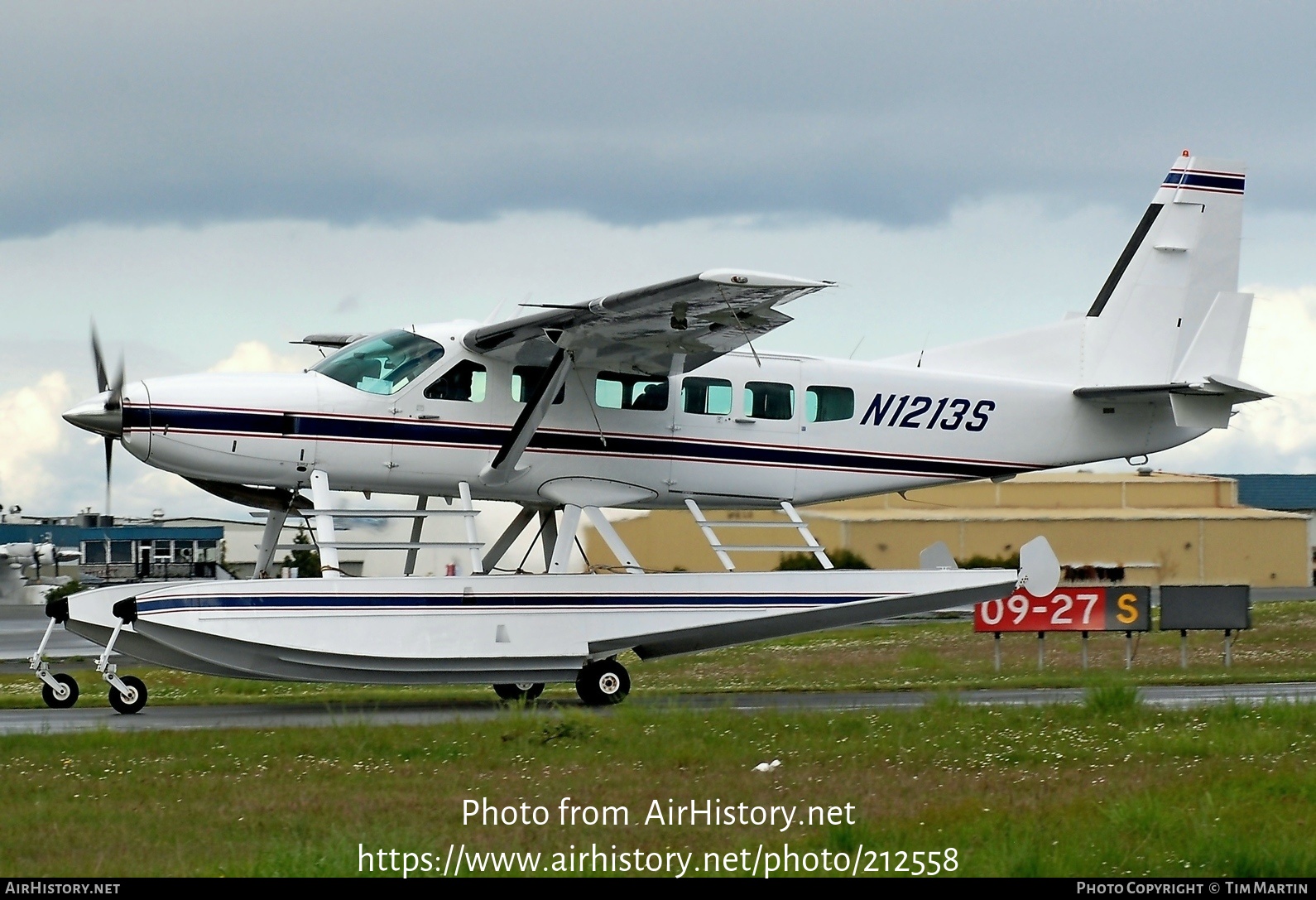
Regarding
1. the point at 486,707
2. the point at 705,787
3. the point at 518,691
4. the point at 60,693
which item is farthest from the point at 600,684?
the point at 705,787

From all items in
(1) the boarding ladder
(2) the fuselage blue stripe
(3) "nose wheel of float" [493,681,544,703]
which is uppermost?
(2) the fuselage blue stripe

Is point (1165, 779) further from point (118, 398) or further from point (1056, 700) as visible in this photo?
point (118, 398)

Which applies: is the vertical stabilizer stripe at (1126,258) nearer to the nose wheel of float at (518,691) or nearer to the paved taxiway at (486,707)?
the paved taxiway at (486,707)

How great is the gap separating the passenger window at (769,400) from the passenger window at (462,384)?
341 cm

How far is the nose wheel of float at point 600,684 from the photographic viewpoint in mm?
16922

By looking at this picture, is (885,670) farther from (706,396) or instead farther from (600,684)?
(600,684)

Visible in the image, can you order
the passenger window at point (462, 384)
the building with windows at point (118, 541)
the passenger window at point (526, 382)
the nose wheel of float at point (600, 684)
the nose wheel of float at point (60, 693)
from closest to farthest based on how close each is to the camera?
the nose wheel of float at point (60, 693) → the nose wheel of float at point (600, 684) → the passenger window at point (462, 384) → the passenger window at point (526, 382) → the building with windows at point (118, 541)

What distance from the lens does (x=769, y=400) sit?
18.8m

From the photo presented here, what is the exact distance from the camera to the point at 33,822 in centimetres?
939

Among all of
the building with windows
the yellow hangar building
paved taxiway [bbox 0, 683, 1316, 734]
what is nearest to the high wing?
paved taxiway [bbox 0, 683, 1316, 734]

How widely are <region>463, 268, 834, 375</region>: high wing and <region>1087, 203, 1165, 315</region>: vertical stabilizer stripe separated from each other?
20.1 ft

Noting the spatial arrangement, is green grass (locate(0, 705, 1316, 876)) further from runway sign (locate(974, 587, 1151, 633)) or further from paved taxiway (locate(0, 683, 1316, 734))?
runway sign (locate(974, 587, 1151, 633))

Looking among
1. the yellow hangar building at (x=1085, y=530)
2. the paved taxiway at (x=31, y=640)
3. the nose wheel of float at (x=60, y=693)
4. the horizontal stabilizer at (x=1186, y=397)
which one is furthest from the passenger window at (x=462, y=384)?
the yellow hangar building at (x=1085, y=530)

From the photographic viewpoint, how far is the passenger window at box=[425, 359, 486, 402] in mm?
17422
